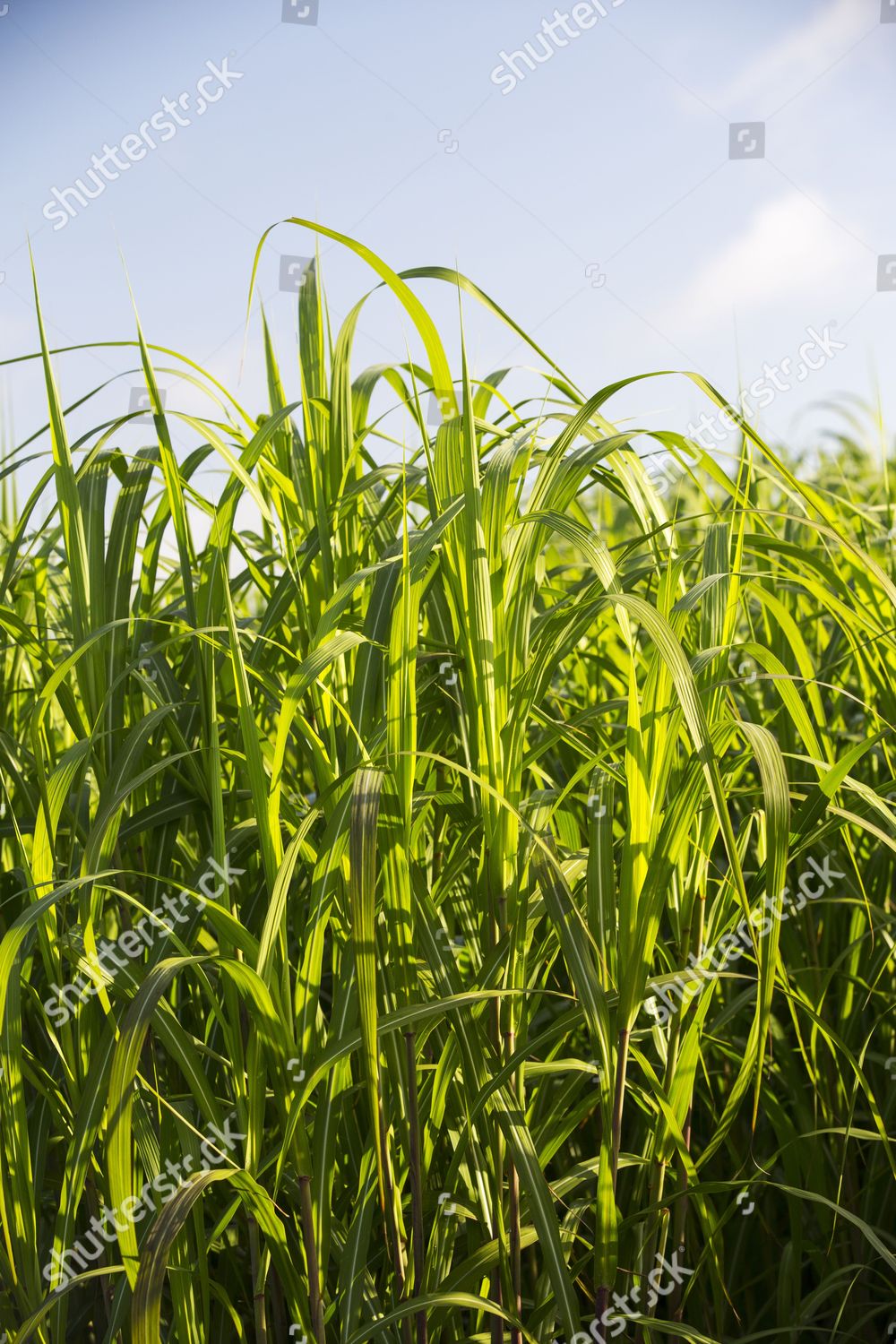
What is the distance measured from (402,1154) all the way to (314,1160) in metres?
0.14

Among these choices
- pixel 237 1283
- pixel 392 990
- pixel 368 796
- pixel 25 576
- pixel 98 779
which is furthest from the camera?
pixel 25 576

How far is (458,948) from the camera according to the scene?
913mm

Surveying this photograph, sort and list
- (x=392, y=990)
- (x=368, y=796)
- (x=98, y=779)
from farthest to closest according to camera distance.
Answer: (x=98, y=779) < (x=392, y=990) < (x=368, y=796)

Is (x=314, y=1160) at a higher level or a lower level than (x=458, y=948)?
lower

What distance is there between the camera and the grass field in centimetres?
63

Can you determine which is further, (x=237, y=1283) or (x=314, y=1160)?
(x=237, y=1283)

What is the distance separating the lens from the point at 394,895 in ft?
2.18

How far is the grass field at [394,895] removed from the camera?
0.63 metres

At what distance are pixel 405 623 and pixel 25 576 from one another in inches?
26.0

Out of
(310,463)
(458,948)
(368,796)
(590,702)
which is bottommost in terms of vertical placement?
(458,948)

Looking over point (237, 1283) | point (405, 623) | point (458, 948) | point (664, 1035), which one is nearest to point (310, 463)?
point (405, 623)

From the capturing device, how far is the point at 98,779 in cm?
82

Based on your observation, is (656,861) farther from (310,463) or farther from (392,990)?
(310,463)

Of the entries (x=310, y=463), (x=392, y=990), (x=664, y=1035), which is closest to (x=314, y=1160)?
(x=392, y=990)
